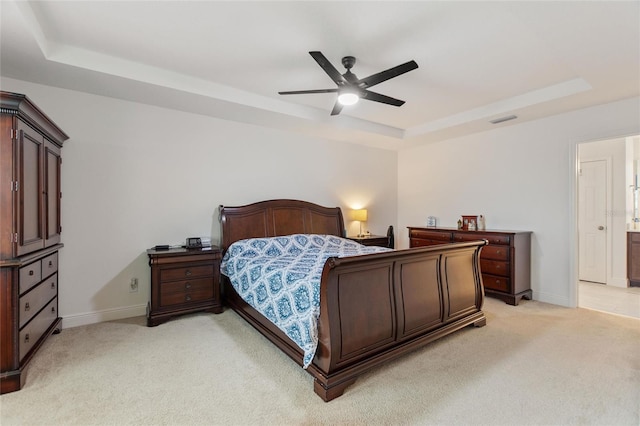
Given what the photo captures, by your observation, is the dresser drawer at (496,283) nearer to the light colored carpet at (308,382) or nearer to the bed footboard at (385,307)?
the light colored carpet at (308,382)

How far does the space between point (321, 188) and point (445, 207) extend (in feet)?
7.52

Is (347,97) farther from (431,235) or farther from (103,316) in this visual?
(103,316)

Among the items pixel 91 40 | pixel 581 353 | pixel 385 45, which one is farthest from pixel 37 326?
pixel 581 353

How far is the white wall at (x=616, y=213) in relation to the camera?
491cm

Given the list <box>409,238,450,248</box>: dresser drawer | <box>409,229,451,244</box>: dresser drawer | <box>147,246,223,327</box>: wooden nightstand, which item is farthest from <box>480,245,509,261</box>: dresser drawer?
<box>147,246,223,327</box>: wooden nightstand

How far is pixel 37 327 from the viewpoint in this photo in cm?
254

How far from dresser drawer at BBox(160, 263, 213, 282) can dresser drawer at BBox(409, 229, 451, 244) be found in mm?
3438

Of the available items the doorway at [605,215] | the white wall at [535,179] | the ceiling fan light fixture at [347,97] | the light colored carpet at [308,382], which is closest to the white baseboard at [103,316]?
the light colored carpet at [308,382]

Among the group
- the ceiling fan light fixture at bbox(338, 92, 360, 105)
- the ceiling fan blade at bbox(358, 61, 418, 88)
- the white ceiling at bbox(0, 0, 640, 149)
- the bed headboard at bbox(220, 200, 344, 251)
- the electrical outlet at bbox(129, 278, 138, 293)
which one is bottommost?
the electrical outlet at bbox(129, 278, 138, 293)

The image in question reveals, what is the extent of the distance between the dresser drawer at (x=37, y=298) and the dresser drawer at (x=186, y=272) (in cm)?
95

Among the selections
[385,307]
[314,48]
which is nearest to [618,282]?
[385,307]

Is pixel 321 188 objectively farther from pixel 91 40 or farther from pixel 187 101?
pixel 91 40

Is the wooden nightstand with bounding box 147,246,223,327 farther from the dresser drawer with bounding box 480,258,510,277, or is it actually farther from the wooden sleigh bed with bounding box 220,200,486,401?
the dresser drawer with bounding box 480,258,510,277

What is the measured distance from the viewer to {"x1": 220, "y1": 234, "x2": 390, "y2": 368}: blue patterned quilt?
216 centimetres
